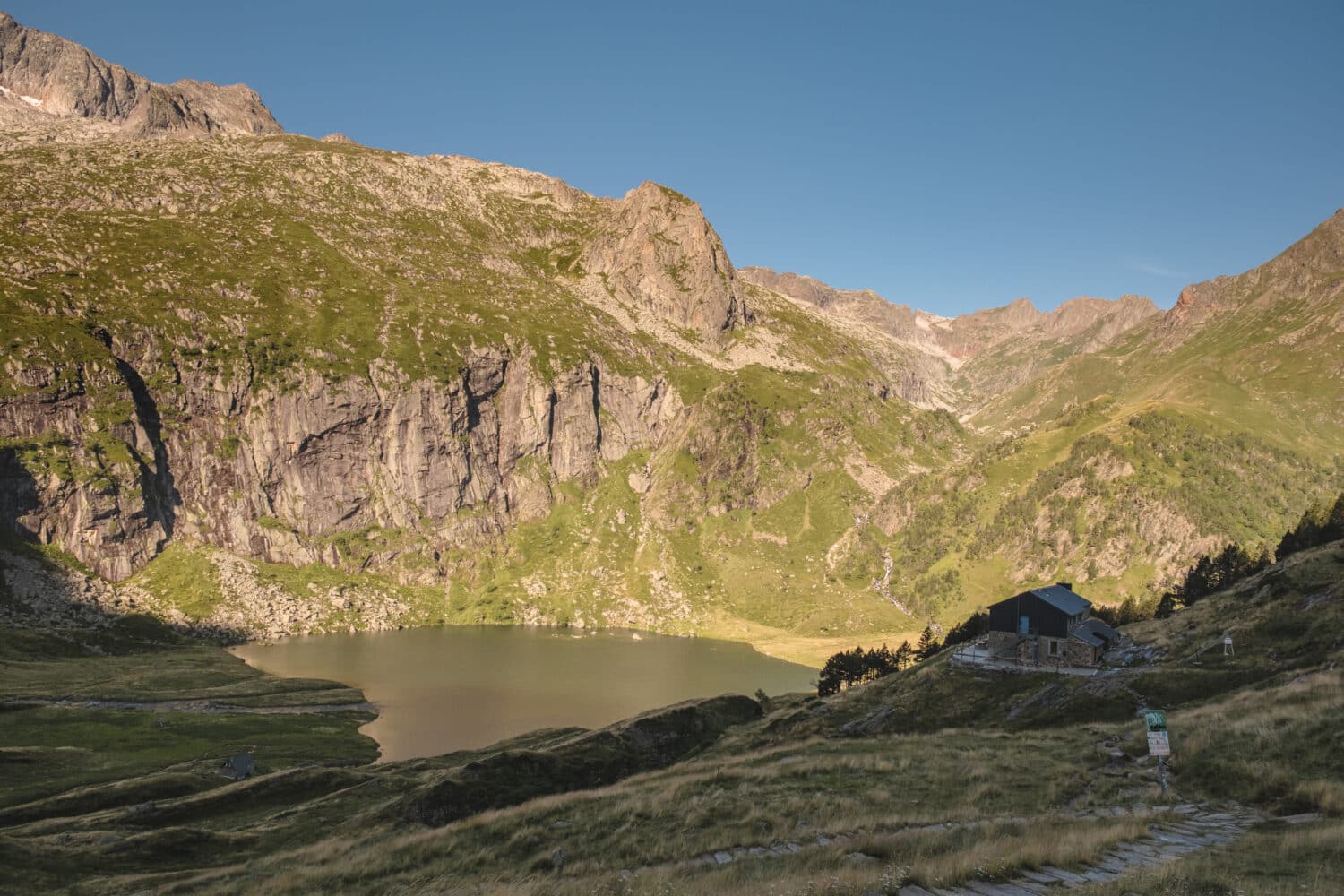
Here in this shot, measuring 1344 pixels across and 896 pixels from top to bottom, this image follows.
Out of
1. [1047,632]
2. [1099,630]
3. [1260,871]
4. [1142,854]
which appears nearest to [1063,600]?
[1047,632]

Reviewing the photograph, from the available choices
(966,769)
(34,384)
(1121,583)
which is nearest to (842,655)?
(966,769)

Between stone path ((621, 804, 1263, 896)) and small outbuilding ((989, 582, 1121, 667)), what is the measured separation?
4189 centimetres

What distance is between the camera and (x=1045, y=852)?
16891 mm

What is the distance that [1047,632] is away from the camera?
63.1 m

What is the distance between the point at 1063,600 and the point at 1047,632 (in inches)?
151

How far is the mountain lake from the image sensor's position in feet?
379

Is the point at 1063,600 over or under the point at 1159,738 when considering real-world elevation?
over

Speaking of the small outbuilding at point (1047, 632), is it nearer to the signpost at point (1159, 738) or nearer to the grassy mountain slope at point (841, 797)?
the grassy mountain slope at point (841, 797)

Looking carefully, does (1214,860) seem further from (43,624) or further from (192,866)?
(43,624)

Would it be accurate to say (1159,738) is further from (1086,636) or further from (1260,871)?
(1086,636)

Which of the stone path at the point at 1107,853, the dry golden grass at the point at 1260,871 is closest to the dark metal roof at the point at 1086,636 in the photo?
the stone path at the point at 1107,853

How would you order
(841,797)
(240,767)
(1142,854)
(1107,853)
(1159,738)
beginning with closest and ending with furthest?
1. (1107,853)
2. (1142,854)
3. (1159,738)
4. (841,797)
5. (240,767)

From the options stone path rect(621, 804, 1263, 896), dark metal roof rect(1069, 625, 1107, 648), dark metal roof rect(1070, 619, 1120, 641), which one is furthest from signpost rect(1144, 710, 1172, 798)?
dark metal roof rect(1070, 619, 1120, 641)

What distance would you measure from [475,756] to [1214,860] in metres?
81.6
